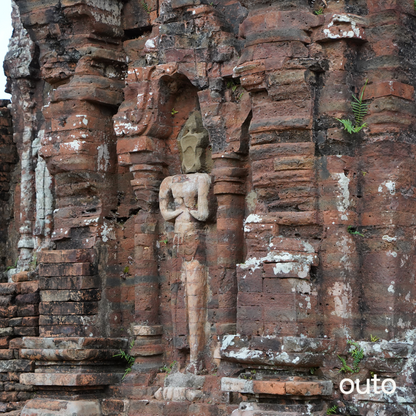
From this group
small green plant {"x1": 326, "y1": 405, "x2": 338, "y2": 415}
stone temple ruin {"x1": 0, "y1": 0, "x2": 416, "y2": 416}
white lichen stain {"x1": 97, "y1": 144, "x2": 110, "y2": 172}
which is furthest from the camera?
white lichen stain {"x1": 97, "y1": 144, "x2": 110, "y2": 172}

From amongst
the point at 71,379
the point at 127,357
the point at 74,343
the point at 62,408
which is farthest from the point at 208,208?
the point at 62,408

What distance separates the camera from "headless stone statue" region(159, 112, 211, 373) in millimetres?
13133

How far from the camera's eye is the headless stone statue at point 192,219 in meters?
13.1

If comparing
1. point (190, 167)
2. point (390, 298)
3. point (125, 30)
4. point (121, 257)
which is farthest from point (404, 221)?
point (125, 30)

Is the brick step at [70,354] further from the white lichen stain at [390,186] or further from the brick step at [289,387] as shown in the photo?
the white lichen stain at [390,186]

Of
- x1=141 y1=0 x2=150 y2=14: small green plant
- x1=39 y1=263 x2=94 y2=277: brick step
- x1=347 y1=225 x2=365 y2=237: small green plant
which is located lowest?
x1=39 y1=263 x2=94 y2=277: brick step

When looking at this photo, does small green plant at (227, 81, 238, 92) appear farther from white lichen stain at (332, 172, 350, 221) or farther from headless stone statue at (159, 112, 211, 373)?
white lichen stain at (332, 172, 350, 221)

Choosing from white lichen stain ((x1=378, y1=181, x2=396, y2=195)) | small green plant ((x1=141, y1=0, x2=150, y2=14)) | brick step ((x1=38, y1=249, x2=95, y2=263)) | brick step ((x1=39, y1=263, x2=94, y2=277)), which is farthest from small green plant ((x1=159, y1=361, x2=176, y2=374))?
small green plant ((x1=141, y1=0, x2=150, y2=14))

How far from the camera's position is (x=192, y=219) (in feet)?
43.7

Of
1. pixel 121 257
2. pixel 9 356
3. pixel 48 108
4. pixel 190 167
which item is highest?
pixel 48 108

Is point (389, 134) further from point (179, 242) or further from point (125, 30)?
point (125, 30)

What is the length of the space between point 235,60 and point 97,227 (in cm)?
323

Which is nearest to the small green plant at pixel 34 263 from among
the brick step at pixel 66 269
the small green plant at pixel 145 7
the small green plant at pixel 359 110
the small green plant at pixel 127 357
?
the brick step at pixel 66 269

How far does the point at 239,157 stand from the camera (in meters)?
12.9
